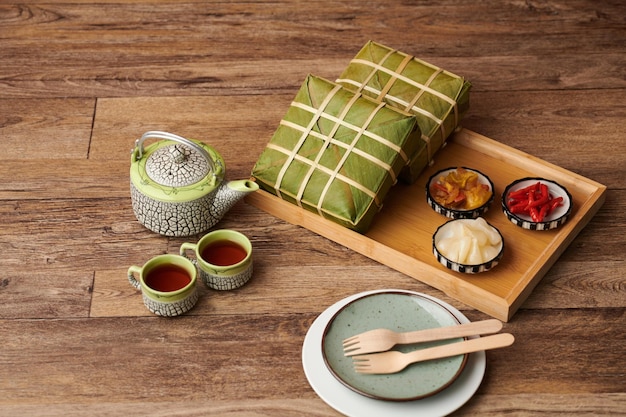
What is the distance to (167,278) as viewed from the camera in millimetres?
1936

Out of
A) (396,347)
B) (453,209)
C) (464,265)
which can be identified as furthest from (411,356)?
(453,209)

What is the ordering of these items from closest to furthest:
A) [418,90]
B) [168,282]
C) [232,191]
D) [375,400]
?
1. [375,400]
2. [168,282]
3. [232,191]
4. [418,90]

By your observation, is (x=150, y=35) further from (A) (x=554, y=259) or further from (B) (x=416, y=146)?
(A) (x=554, y=259)

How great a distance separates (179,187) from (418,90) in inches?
23.8

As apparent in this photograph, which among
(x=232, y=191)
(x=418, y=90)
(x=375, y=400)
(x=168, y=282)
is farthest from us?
(x=418, y=90)

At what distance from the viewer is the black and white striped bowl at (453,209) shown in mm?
2096

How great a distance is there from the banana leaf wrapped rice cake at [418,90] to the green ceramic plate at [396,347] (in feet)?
1.25

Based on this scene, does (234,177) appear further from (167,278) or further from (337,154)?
(167,278)

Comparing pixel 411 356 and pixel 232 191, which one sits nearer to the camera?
pixel 411 356

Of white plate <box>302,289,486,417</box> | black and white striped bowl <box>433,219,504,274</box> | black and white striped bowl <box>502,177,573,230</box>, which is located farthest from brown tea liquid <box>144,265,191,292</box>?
black and white striped bowl <box>502,177,573,230</box>

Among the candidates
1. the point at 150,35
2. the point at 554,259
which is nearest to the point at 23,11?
the point at 150,35

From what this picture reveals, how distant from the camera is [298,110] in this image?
2.16 metres

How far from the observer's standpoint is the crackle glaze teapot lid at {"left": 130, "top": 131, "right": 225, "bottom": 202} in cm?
201

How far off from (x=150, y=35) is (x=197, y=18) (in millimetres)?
155
